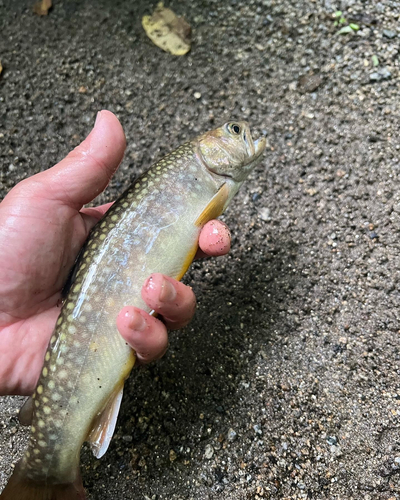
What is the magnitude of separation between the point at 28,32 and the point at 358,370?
10.0 feet

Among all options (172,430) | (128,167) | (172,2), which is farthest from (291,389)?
(172,2)

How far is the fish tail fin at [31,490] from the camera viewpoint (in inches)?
59.2

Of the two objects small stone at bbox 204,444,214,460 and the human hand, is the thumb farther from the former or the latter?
small stone at bbox 204,444,214,460

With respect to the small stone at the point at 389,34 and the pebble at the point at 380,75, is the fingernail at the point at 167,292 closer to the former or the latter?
the pebble at the point at 380,75

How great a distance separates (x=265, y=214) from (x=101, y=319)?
4.30 feet

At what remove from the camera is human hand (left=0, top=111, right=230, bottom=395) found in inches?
68.4

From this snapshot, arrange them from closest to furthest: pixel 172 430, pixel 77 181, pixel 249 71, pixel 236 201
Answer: pixel 77 181, pixel 172 430, pixel 236 201, pixel 249 71

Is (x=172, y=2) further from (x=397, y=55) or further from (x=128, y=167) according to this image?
(x=397, y=55)

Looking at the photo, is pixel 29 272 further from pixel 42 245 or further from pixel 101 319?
pixel 101 319

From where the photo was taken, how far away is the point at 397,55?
275cm

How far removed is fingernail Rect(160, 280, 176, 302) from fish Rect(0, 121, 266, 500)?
105 mm

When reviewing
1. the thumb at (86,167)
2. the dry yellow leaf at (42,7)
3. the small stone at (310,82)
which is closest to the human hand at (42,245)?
the thumb at (86,167)

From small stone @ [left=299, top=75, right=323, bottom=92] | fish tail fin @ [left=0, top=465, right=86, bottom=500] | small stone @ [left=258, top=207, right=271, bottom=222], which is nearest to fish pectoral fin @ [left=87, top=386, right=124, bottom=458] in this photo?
fish tail fin @ [left=0, top=465, right=86, bottom=500]

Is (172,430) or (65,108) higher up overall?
(65,108)
